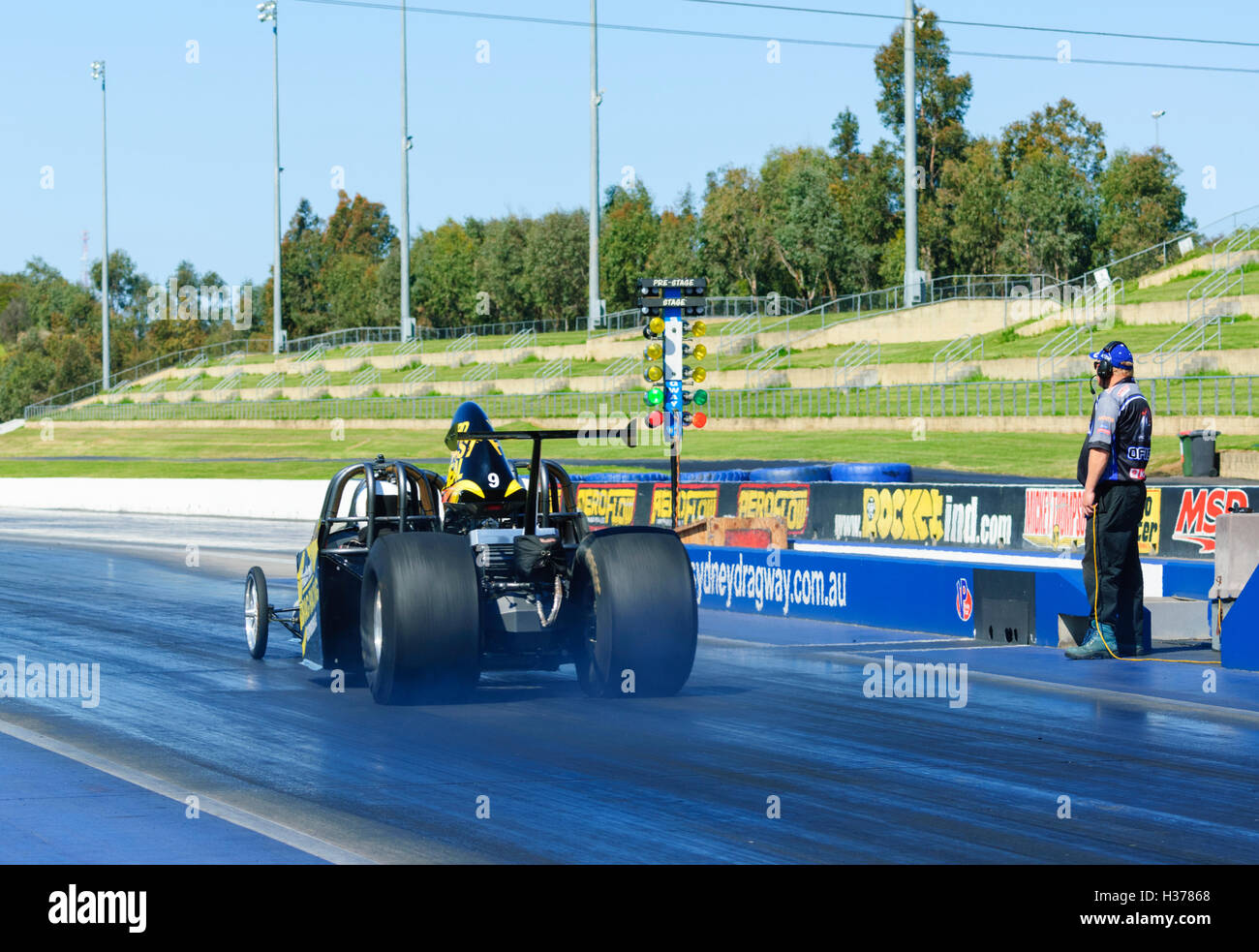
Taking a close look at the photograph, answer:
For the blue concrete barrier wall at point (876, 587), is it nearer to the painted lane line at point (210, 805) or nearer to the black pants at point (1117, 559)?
the black pants at point (1117, 559)

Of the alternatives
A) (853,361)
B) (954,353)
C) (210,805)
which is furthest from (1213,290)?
(210,805)

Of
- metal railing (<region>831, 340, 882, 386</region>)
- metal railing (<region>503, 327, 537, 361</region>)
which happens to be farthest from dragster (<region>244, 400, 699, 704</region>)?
metal railing (<region>503, 327, 537, 361</region>)

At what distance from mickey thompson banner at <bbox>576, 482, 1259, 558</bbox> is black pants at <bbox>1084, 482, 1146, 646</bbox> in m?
6.38

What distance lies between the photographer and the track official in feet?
39.4

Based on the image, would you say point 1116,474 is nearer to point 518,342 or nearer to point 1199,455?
point 1199,455

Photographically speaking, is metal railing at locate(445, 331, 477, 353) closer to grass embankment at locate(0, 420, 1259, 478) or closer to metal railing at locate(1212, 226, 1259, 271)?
grass embankment at locate(0, 420, 1259, 478)

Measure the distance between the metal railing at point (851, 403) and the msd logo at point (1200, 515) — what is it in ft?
43.9

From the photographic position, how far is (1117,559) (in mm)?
12109

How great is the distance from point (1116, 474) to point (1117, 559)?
639mm

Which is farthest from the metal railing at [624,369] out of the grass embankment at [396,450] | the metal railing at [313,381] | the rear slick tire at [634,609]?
the rear slick tire at [634,609]

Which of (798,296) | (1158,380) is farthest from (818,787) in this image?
(798,296)

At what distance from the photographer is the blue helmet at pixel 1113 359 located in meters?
12.0
